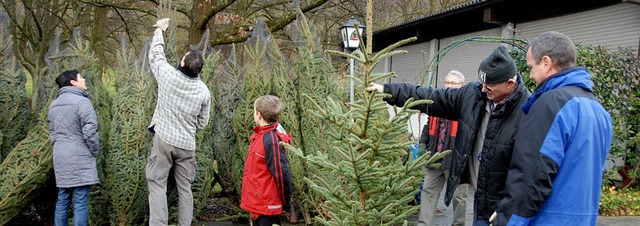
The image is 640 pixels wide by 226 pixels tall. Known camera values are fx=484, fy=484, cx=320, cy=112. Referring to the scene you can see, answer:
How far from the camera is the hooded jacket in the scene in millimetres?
4527

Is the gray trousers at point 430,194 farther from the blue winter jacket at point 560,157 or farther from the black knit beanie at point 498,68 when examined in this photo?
the blue winter jacket at point 560,157

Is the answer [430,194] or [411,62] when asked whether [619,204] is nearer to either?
[430,194]

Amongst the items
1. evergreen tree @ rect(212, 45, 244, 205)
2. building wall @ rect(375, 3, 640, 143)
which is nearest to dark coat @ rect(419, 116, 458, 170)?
building wall @ rect(375, 3, 640, 143)

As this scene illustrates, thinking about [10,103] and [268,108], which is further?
[10,103]

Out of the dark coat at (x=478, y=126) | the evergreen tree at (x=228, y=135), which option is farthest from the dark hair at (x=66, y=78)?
the dark coat at (x=478, y=126)

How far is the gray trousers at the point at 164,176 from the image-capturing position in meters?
4.45

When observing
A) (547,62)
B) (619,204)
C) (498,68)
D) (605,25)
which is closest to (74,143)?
(498,68)

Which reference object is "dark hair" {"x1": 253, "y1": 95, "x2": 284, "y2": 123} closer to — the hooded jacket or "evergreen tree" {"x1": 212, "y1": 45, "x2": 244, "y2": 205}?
the hooded jacket

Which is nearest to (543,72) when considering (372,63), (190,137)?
(372,63)

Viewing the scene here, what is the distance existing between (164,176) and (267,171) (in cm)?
117

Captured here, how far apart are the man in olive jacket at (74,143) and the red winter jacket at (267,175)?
170cm

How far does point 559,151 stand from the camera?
2234mm

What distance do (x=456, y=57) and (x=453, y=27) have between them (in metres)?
0.95

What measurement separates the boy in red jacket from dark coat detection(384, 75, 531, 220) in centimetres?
107
